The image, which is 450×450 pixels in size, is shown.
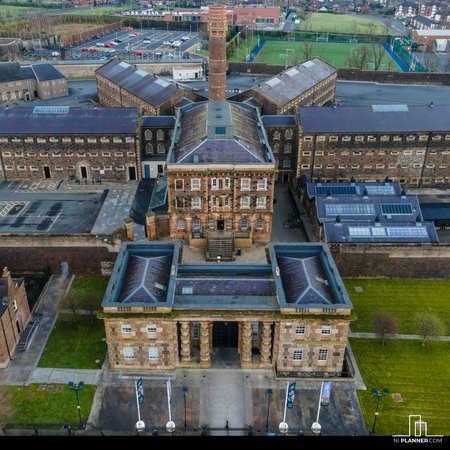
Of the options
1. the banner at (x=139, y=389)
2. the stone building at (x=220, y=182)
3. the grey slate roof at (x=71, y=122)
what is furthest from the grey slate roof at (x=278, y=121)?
the banner at (x=139, y=389)

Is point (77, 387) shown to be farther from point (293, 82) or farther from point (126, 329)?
point (293, 82)


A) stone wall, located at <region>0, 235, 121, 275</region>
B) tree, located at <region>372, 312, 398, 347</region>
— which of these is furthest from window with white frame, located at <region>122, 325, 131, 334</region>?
tree, located at <region>372, 312, 398, 347</region>

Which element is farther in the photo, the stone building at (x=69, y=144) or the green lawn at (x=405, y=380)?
the stone building at (x=69, y=144)

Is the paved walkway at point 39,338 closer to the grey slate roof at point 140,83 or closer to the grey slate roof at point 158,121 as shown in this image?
the grey slate roof at point 158,121

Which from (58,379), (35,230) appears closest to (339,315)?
(58,379)

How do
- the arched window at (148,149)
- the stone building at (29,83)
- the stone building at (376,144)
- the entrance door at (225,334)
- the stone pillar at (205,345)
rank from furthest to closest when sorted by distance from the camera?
1. the stone building at (29,83)
2. the arched window at (148,149)
3. the stone building at (376,144)
4. the entrance door at (225,334)
5. the stone pillar at (205,345)

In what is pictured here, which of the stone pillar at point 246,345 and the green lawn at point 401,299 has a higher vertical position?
the stone pillar at point 246,345

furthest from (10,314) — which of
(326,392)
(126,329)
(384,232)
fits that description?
(384,232)
